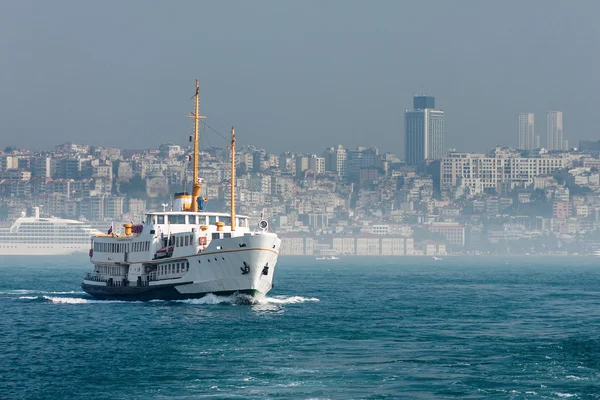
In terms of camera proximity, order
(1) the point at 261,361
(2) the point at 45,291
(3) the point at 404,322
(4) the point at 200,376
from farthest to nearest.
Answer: (2) the point at 45,291 → (3) the point at 404,322 → (1) the point at 261,361 → (4) the point at 200,376

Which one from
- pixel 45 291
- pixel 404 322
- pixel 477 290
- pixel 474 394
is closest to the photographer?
pixel 474 394

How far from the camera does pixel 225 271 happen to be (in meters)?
63.3

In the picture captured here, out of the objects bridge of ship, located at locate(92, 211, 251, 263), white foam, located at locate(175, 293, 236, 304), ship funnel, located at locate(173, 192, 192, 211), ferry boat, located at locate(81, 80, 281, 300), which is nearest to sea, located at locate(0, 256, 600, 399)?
white foam, located at locate(175, 293, 236, 304)

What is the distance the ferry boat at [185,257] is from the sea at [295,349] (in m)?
1.12

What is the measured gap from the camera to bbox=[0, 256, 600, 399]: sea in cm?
3772

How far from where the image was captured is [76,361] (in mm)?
43781

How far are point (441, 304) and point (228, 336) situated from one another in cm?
2612

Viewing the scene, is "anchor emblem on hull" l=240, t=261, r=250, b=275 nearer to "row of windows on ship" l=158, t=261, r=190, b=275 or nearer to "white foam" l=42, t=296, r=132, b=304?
"row of windows on ship" l=158, t=261, r=190, b=275

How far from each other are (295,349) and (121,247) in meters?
26.9

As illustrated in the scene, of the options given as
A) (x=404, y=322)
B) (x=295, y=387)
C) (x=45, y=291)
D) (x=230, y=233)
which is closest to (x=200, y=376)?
(x=295, y=387)

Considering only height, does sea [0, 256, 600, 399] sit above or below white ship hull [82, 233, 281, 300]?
below

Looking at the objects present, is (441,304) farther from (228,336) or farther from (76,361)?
(76,361)

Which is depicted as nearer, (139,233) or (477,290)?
(139,233)

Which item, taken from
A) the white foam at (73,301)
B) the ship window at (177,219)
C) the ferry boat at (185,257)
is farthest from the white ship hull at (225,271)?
the white foam at (73,301)
